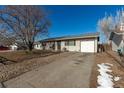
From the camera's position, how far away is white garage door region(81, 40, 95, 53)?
63.2ft

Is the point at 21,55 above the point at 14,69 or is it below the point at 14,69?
above

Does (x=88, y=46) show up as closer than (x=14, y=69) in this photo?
No

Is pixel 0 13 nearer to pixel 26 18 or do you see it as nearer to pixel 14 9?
pixel 14 9

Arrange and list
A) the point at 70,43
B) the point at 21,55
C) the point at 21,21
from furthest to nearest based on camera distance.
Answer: the point at 70,43 → the point at 21,21 → the point at 21,55

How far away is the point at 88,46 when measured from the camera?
1972 centimetres

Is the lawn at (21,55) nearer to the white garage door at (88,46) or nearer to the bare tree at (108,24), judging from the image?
the white garage door at (88,46)

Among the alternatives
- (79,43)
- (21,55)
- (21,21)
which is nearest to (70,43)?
(79,43)

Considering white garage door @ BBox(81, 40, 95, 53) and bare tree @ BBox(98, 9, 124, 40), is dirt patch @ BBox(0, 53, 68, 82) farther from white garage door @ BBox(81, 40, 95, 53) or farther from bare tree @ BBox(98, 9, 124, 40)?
bare tree @ BBox(98, 9, 124, 40)

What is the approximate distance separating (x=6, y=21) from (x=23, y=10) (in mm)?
2445

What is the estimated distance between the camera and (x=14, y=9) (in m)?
15.8

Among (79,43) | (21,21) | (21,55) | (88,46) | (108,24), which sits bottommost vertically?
(21,55)

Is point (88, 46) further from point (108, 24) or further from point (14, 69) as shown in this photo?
point (108, 24)

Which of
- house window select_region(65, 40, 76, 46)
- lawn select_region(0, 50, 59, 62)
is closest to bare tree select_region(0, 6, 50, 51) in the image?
lawn select_region(0, 50, 59, 62)

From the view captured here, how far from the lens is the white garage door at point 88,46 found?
19.2 meters
